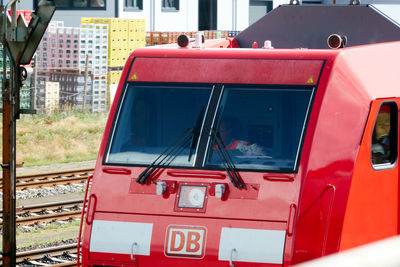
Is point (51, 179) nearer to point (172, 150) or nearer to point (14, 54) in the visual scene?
point (14, 54)

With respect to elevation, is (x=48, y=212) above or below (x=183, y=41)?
below

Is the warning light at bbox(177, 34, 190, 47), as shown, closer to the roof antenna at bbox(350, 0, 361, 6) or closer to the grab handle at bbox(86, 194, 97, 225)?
the grab handle at bbox(86, 194, 97, 225)

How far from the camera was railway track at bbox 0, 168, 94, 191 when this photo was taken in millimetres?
17484

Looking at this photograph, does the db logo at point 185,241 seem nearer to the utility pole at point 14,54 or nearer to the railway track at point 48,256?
the utility pole at point 14,54

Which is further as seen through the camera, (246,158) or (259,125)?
(259,125)

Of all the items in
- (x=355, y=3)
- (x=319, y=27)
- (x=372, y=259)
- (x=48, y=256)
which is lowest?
(x=48, y=256)

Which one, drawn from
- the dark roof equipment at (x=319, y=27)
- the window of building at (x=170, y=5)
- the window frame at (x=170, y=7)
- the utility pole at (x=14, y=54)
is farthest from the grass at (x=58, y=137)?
the window of building at (x=170, y=5)

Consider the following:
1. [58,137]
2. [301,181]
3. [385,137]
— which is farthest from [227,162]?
[58,137]

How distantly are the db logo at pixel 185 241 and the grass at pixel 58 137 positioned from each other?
50.6 feet

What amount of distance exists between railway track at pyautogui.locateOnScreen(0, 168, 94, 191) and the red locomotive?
1077cm

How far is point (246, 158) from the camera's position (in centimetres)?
668

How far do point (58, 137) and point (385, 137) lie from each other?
1843 cm

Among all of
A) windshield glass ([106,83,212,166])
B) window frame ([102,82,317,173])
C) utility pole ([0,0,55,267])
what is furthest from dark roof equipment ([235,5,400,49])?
utility pole ([0,0,55,267])

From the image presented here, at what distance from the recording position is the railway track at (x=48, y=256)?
1156cm
